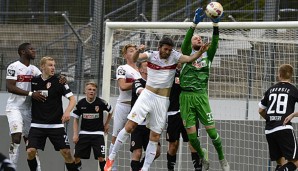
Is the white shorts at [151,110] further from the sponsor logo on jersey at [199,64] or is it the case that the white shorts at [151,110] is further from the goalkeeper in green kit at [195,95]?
the sponsor logo on jersey at [199,64]

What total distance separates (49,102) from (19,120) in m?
0.68

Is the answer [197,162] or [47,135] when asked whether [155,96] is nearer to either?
[197,162]

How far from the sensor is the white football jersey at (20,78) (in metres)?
14.6

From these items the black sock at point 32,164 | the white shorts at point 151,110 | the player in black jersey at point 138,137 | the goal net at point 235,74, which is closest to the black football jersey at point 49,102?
the black sock at point 32,164

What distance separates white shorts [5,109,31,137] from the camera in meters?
14.5

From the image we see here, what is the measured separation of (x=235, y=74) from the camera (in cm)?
1521

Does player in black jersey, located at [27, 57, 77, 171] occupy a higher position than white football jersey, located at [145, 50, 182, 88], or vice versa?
white football jersey, located at [145, 50, 182, 88]

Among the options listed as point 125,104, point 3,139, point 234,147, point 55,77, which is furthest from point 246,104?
point 3,139

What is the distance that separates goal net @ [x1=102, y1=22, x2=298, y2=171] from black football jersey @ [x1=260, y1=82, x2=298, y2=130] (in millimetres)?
2040

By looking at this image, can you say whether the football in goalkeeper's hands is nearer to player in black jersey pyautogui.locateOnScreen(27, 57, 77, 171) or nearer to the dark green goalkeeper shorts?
the dark green goalkeeper shorts

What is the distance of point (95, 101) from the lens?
14.5 metres

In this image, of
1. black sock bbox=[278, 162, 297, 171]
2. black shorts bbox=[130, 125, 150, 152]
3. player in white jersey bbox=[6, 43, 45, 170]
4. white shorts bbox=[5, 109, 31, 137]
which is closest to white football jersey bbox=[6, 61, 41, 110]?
player in white jersey bbox=[6, 43, 45, 170]

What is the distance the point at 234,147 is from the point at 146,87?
130 inches

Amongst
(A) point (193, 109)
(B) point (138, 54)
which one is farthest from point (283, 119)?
(B) point (138, 54)
